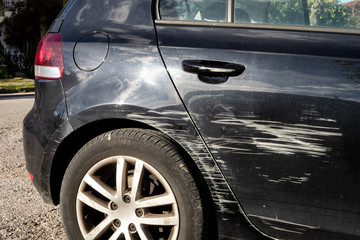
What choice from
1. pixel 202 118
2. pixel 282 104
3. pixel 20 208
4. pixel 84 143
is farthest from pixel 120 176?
pixel 20 208

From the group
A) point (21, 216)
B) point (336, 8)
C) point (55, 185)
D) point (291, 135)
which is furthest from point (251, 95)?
point (21, 216)

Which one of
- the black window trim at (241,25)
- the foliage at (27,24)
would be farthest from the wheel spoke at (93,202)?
the foliage at (27,24)

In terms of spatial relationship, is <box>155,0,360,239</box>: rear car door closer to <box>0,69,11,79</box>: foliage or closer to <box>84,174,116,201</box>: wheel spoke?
<box>84,174,116,201</box>: wheel spoke

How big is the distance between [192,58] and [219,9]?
12.1 inches

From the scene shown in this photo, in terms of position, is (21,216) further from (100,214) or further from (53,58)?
(53,58)

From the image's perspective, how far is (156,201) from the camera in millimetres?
2215

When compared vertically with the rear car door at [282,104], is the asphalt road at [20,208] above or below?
below

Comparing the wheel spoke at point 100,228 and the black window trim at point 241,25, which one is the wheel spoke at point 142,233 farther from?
the black window trim at point 241,25

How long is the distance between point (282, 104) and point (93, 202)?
44.6 inches

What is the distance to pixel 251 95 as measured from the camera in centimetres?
203

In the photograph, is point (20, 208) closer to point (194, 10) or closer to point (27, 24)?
point (194, 10)

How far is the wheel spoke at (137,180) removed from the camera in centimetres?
223

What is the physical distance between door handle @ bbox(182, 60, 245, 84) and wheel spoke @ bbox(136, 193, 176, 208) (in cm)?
62

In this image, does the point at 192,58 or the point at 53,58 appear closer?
the point at 192,58
